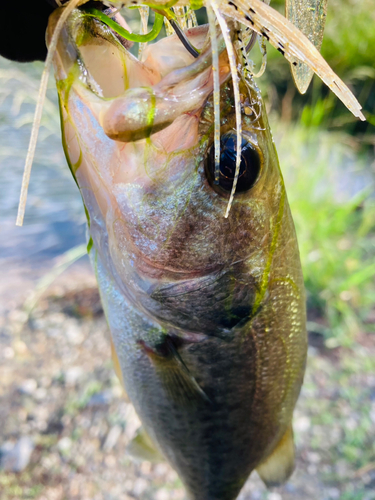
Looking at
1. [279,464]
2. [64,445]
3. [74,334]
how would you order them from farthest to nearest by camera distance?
1. [74,334]
2. [64,445]
3. [279,464]

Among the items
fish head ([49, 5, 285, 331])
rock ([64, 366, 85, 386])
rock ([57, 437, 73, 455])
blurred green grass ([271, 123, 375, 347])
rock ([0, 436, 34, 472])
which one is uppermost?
fish head ([49, 5, 285, 331])

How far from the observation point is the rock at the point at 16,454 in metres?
1.90

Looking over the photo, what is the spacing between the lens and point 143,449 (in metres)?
1.22

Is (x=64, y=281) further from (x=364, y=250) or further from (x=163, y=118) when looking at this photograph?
(x=163, y=118)

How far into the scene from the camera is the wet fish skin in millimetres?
633

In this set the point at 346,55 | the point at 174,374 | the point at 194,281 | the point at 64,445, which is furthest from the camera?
the point at 346,55

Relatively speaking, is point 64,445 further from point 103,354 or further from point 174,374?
point 174,374

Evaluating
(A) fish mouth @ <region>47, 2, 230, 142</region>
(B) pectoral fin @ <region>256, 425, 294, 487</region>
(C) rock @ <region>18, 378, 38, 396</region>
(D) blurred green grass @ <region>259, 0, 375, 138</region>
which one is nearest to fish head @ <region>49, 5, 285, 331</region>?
(A) fish mouth @ <region>47, 2, 230, 142</region>

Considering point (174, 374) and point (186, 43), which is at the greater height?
point (186, 43)

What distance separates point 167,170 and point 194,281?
22 centimetres

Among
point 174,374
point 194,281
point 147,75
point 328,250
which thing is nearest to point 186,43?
point 147,75

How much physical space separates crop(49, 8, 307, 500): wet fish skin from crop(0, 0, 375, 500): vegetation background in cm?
119

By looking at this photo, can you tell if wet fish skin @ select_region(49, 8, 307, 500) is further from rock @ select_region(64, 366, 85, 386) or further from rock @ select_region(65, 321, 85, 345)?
rock @ select_region(65, 321, 85, 345)

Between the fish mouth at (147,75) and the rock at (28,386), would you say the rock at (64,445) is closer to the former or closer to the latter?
the rock at (28,386)
